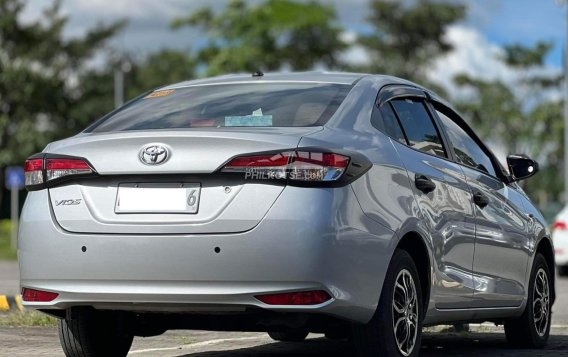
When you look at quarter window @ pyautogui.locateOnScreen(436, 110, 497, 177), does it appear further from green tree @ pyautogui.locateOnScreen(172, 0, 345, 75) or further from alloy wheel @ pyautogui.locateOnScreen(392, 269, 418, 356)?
green tree @ pyautogui.locateOnScreen(172, 0, 345, 75)

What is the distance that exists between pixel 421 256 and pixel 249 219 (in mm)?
1333

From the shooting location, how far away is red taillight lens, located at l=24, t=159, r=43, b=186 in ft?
21.1

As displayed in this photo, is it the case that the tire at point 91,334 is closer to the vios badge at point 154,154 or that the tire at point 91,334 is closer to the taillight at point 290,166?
the vios badge at point 154,154

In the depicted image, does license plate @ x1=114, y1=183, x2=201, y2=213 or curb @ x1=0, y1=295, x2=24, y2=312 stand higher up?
license plate @ x1=114, y1=183, x2=201, y2=213

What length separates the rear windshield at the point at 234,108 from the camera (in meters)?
6.58

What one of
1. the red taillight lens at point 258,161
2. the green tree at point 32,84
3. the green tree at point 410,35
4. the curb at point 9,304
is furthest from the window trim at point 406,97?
the green tree at point 410,35

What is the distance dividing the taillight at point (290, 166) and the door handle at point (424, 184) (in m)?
0.95

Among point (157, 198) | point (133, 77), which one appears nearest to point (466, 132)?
point (157, 198)

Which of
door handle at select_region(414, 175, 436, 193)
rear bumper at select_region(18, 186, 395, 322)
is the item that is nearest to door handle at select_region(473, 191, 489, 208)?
door handle at select_region(414, 175, 436, 193)

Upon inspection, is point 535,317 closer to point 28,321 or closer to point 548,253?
point 548,253

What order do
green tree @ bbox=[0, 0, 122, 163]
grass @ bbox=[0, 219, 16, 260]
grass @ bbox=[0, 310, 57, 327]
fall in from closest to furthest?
grass @ bbox=[0, 310, 57, 327] < grass @ bbox=[0, 219, 16, 260] < green tree @ bbox=[0, 0, 122, 163]

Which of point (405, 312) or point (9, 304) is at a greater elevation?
point (405, 312)

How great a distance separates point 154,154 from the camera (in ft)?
20.1

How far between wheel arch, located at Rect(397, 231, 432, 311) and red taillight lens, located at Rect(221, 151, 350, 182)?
85cm
